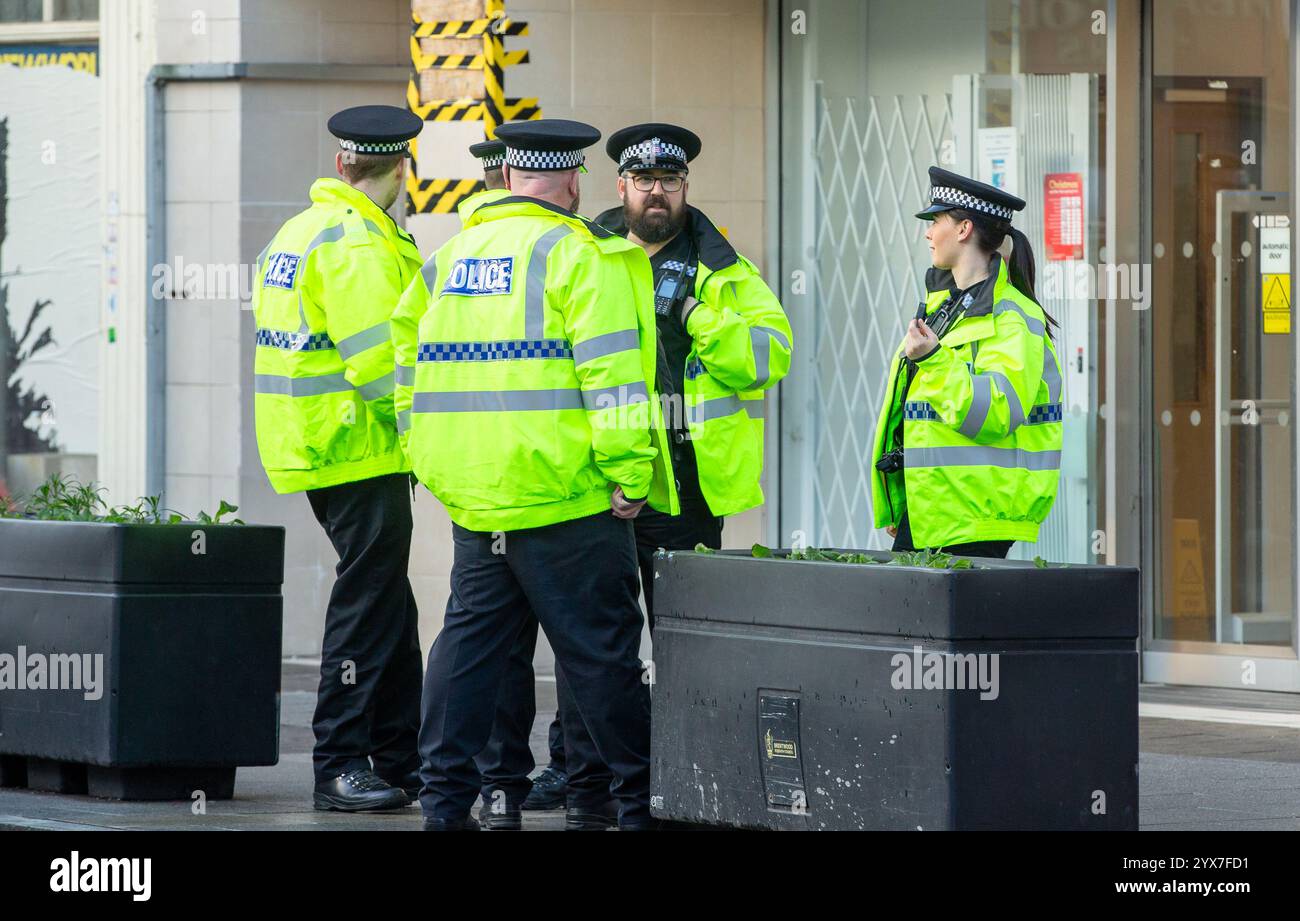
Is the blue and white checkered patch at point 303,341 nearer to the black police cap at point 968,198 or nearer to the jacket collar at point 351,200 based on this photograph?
the jacket collar at point 351,200

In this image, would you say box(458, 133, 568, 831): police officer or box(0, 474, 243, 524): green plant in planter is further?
box(0, 474, 243, 524): green plant in planter

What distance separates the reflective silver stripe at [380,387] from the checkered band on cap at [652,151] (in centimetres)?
100

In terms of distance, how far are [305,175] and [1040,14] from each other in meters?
3.84

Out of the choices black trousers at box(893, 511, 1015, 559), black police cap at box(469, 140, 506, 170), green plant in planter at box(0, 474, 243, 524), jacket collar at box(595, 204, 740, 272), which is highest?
black police cap at box(469, 140, 506, 170)

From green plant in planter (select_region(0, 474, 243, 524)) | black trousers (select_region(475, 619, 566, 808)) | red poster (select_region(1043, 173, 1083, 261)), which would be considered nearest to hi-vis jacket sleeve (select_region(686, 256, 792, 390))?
black trousers (select_region(475, 619, 566, 808))

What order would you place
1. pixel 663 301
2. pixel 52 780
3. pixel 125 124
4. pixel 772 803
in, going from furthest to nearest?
pixel 125 124 → pixel 52 780 → pixel 663 301 → pixel 772 803

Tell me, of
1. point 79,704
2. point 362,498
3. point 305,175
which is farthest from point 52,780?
point 305,175

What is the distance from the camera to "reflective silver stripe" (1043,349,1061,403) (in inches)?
259

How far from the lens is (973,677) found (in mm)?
5031

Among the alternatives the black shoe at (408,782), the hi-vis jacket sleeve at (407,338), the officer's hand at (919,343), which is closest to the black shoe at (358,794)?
the black shoe at (408,782)

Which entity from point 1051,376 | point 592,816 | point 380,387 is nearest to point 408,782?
point 592,816

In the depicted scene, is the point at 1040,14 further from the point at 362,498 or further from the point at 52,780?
the point at 52,780

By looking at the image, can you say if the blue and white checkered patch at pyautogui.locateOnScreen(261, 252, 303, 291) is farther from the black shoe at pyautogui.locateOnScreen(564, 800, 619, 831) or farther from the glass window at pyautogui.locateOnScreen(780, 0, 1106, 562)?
the glass window at pyautogui.locateOnScreen(780, 0, 1106, 562)

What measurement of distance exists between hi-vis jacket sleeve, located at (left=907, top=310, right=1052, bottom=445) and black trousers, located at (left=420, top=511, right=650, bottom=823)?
1.05 meters
